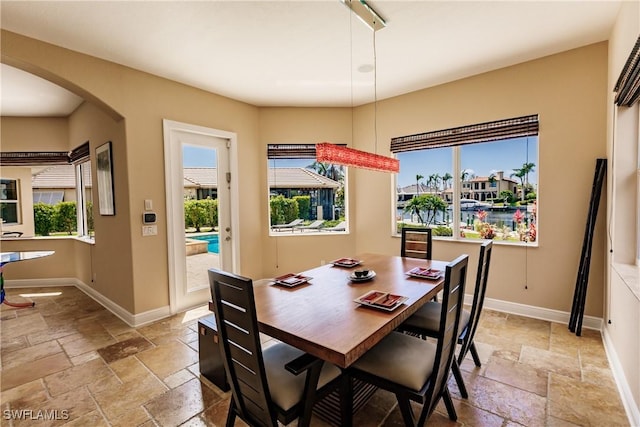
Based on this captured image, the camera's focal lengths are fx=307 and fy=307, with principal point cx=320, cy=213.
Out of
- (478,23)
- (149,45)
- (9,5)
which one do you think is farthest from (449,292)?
(9,5)

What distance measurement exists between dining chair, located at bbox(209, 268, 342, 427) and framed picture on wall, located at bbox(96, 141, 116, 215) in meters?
2.87

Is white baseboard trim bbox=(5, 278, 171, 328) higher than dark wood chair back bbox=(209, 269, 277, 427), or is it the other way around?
dark wood chair back bbox=(209, 269, 277, 427)

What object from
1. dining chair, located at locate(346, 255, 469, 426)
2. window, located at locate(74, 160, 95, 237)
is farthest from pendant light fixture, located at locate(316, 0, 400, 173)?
window, located at locate(74, 160, 95, 237)

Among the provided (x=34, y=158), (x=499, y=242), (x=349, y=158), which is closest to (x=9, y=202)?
(x=34, y=158)

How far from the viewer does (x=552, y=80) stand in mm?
3119

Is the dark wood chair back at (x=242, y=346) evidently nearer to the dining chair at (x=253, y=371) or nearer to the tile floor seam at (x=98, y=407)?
the dining chair at (x=253, y=371)

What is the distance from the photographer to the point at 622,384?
2.05 meters

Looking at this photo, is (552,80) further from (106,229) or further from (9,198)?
(9,198)

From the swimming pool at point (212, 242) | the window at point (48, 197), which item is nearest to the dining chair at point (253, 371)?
the swimming pool at point (212, 242)

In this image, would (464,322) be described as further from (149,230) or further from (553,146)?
(149,230)

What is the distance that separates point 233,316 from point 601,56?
153 inches

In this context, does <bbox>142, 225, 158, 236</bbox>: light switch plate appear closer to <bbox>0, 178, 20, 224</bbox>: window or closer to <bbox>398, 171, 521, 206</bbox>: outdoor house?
<bbox>398, 171, 521, 206</bbox>: outdoor house

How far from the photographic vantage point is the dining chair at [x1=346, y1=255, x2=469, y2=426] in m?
1.51

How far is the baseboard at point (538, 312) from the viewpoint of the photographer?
9.87ft
